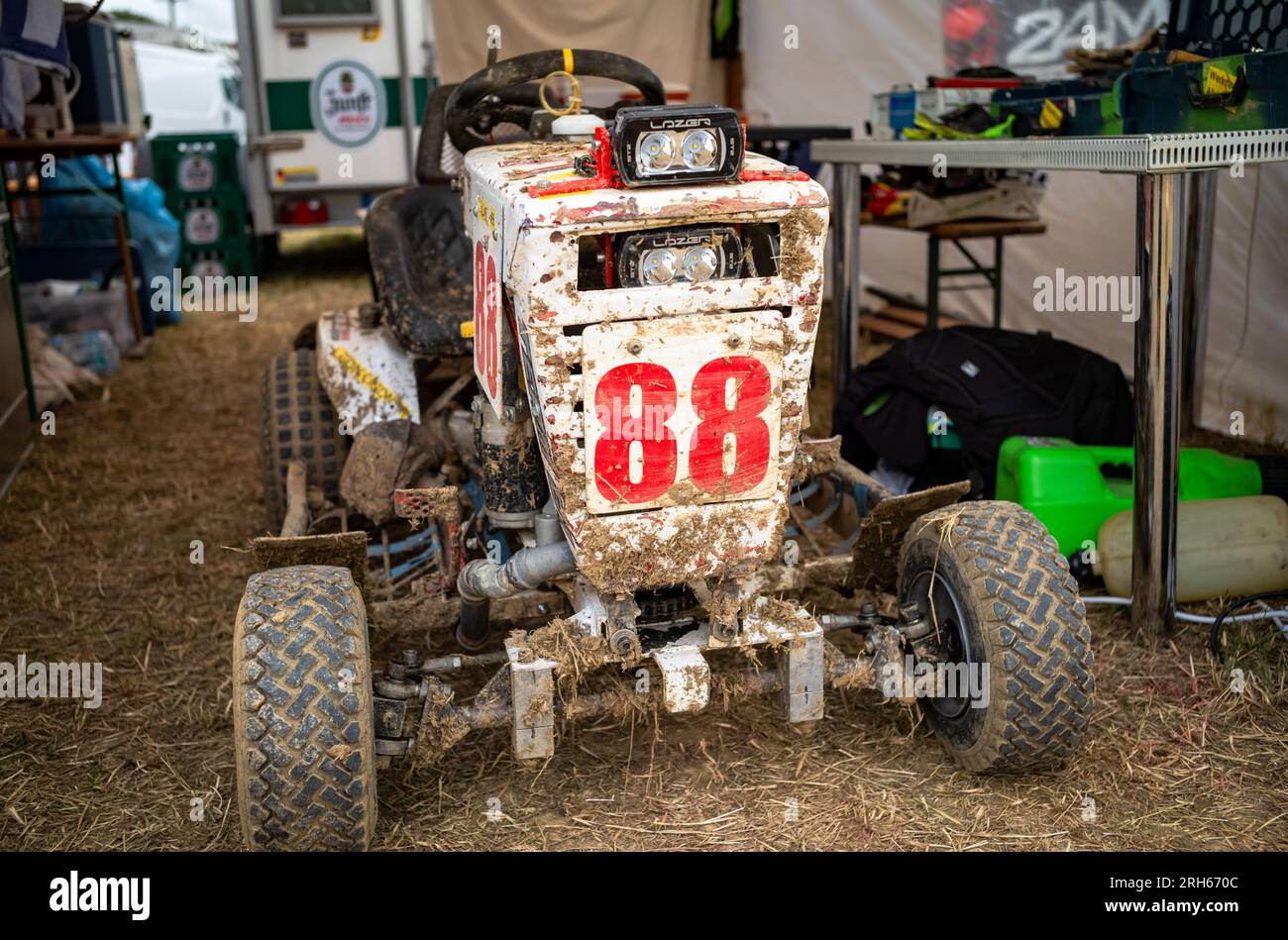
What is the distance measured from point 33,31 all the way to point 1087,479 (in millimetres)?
3899

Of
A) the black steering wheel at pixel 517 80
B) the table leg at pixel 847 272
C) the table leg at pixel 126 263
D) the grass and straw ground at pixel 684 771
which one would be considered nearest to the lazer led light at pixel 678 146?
the black steering wheel at pixel 517 80

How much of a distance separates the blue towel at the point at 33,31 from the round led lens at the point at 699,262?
3.28 meters

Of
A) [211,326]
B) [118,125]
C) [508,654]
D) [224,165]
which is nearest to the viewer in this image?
[508,654]

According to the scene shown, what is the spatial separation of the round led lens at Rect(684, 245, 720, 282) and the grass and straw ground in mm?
1048

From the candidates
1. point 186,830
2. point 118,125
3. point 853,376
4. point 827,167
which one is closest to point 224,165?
point 118,125

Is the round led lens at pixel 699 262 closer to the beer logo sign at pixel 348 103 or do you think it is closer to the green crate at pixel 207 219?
the beer logo sign at pixel 348 103

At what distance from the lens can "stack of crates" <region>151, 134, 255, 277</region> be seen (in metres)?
9.91

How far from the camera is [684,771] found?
288 cm

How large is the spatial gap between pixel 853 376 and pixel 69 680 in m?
2.67

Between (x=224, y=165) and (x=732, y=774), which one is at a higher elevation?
(x=224, y=165)

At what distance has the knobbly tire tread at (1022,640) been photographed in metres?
2.50

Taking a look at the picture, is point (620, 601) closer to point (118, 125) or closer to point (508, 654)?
point (508, 654)

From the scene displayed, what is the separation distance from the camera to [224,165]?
1002 cm

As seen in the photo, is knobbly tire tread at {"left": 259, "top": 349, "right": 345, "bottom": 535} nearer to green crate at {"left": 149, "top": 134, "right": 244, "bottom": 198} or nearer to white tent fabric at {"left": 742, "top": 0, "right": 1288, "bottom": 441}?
white tent fabric at {"left": 742, "top": 0, "right": 1288, "bottom": 441}
